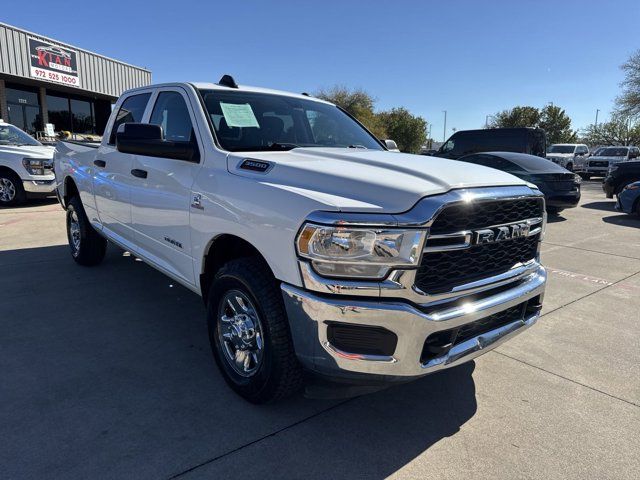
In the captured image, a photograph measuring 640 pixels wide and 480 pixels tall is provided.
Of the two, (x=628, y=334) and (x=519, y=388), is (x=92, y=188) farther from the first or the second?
(x=628, y=334)

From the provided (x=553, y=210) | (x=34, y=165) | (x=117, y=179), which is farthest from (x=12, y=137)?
(x=553, y=210)

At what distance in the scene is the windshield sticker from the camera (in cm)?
330

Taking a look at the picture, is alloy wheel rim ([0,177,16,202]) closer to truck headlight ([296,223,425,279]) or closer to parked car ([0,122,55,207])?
parked car ([0,122,55,207])

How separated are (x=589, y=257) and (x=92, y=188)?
675 centimetres

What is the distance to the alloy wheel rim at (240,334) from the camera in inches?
106

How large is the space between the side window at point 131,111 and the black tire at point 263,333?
2.21m

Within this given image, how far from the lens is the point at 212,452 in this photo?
2367mm

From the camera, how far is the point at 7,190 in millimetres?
10172

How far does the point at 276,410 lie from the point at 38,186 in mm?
9675

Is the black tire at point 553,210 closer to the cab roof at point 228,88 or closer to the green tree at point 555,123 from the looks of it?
the cab roof at point 228,88

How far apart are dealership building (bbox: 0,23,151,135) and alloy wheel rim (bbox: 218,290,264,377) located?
18618 mm

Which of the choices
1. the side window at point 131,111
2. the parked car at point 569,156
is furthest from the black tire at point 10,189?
the parked car at point 569,156

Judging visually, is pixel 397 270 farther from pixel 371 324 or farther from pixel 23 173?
pixel 23 173

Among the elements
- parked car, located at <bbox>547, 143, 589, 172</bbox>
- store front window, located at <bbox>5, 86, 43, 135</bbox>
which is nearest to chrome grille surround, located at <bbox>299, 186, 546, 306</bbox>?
store front window, located at <bbox>5, 86, 43, 135</bbox>
